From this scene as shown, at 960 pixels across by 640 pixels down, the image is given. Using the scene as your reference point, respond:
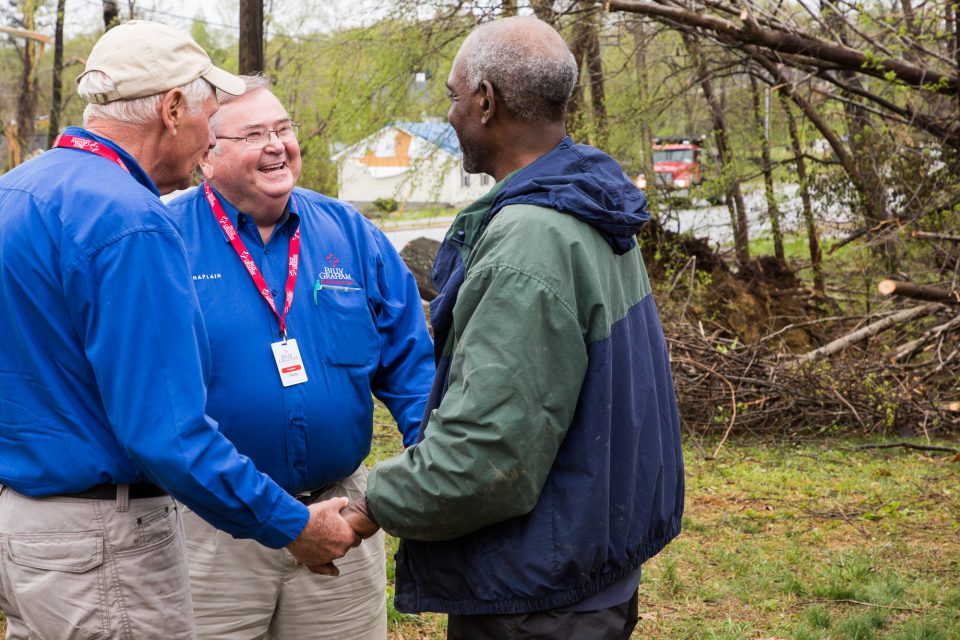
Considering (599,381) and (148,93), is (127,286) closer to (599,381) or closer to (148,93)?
(148,93)

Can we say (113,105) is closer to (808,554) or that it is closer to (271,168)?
(271,168)

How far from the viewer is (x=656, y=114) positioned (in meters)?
13.1

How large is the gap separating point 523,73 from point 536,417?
84 centimetres

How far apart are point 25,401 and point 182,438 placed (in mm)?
380

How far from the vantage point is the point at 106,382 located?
2.34 meters

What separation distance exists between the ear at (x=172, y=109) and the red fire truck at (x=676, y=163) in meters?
11.4

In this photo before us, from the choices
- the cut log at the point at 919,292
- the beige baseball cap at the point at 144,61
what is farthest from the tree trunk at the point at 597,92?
the beige baseball cap at the point at 144,61

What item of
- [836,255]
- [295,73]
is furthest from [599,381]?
[295,73]

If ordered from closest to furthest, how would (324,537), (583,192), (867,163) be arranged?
(583,192), (324,537), (867,163)

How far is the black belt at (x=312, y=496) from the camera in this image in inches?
128

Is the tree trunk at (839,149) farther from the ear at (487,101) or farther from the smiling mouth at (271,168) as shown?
the ear at (487,101)

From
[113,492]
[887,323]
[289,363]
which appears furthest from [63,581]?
[887,323]

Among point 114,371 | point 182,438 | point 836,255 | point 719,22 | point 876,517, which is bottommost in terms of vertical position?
point 876,517

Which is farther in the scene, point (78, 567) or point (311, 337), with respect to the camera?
point (311, 337)
